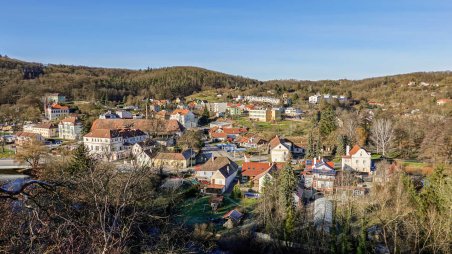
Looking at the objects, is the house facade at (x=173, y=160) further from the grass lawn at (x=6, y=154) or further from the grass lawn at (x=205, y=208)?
the grass lawn at (x=6, y=154)

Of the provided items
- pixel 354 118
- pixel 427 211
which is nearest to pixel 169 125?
pixel 354 118

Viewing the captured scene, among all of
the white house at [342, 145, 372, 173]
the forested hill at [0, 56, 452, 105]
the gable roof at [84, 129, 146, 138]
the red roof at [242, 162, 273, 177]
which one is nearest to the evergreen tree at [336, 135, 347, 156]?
the white house at [342, 145, 372, 173]

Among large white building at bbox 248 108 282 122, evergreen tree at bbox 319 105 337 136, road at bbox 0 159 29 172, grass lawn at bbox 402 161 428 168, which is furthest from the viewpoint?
large white building at bbox 248 108 282 122

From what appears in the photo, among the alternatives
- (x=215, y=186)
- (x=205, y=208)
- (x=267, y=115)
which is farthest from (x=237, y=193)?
(x=267, y=115)

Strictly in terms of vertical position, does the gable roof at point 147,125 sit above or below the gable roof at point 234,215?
above

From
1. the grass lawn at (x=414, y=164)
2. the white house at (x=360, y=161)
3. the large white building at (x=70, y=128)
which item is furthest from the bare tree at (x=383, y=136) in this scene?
the large white building at (x=70, y=128)

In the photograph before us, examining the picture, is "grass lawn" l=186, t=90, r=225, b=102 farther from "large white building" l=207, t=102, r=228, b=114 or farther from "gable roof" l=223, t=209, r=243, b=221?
"gable roof" l=223, t=209, r=243, b=221
